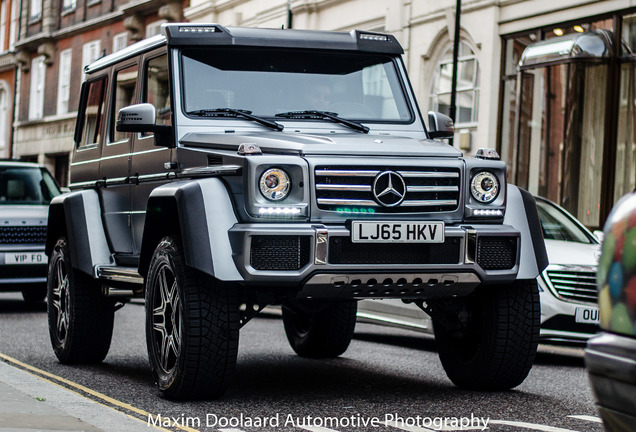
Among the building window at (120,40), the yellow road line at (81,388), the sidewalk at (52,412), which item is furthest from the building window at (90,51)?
the sidewalk at (52,412)

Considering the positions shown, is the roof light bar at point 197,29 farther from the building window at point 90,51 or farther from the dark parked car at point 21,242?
the building window at point 90,51

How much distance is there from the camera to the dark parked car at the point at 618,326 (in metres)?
3.53

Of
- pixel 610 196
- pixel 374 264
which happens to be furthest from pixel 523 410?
pixel 610 196

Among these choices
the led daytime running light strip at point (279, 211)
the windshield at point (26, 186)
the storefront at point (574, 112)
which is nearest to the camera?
the led daytime running light strip at point (279, 211)

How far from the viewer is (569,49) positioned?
19.2 m

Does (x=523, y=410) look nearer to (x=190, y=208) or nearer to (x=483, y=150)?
(x=483, y=150)

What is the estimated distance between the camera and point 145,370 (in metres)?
8.95

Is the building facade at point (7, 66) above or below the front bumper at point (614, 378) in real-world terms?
above

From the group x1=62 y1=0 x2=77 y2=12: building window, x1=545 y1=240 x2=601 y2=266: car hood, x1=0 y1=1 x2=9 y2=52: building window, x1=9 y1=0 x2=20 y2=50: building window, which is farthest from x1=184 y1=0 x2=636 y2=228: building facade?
x1=0 y1=1 x2=9 y2=52: building window

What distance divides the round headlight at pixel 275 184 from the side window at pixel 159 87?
1363mm

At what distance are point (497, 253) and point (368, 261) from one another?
0.81 metres

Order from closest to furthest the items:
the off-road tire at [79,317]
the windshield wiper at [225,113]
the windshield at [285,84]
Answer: the windshield wiper at [225,113], the windshield at [285,84], the off-road tire at [79,317]

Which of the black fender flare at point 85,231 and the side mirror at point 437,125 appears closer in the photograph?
the side mirror at point 437,125

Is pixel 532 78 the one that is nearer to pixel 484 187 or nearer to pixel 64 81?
pixel 484 187
